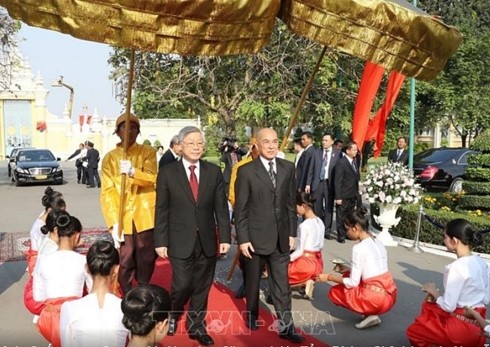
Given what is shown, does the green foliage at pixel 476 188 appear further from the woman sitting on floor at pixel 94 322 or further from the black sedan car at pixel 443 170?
the woman sitting on floor at pixel 94 322

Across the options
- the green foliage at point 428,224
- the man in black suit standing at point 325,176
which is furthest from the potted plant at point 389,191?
the man in black suit standing at point 325,176

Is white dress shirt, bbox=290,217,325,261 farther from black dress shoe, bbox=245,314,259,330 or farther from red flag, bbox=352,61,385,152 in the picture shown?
red flag, bbox=352,61,385,152

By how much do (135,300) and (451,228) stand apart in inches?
105

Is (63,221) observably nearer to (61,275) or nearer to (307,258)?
(61,275)

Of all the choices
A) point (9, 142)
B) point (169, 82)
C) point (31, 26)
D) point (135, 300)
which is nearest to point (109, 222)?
point (31, 26)

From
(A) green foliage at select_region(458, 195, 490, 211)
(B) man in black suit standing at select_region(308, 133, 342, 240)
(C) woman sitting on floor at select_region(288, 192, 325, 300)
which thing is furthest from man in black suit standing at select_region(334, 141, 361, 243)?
(C) woman sitting on floor at select_region(288, 192, 325, 300)

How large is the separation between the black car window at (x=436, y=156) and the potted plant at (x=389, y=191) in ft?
25.1

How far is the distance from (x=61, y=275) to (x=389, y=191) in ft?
20.2

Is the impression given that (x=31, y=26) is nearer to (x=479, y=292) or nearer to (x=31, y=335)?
(x=31, y=335)

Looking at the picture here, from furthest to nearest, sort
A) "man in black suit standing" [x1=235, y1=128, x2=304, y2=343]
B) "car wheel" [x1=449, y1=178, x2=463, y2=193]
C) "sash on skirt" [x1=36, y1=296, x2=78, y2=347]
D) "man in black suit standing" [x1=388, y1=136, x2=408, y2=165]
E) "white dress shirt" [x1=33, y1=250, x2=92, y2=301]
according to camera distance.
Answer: "car wheel" [x1=449, y1=178, x2=463, y2=193] → "man in black suit standing" [x1=388, y1=136, x2=408, y2=165] → "man in black suit standing" [x1=235, y1=128, x2=304, y2=343] → "white dress shirt" [x1=33, y1=250, x2=92, y2=301] → "sash on skirt" [x1=36, y1=296, x2=78, y2=347]

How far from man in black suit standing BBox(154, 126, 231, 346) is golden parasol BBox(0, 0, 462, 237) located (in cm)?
70

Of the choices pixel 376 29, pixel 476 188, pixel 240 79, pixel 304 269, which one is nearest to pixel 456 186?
pixel 476 188

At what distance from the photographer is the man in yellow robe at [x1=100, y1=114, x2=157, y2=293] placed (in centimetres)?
533

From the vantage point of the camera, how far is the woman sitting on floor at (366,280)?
4934mm
